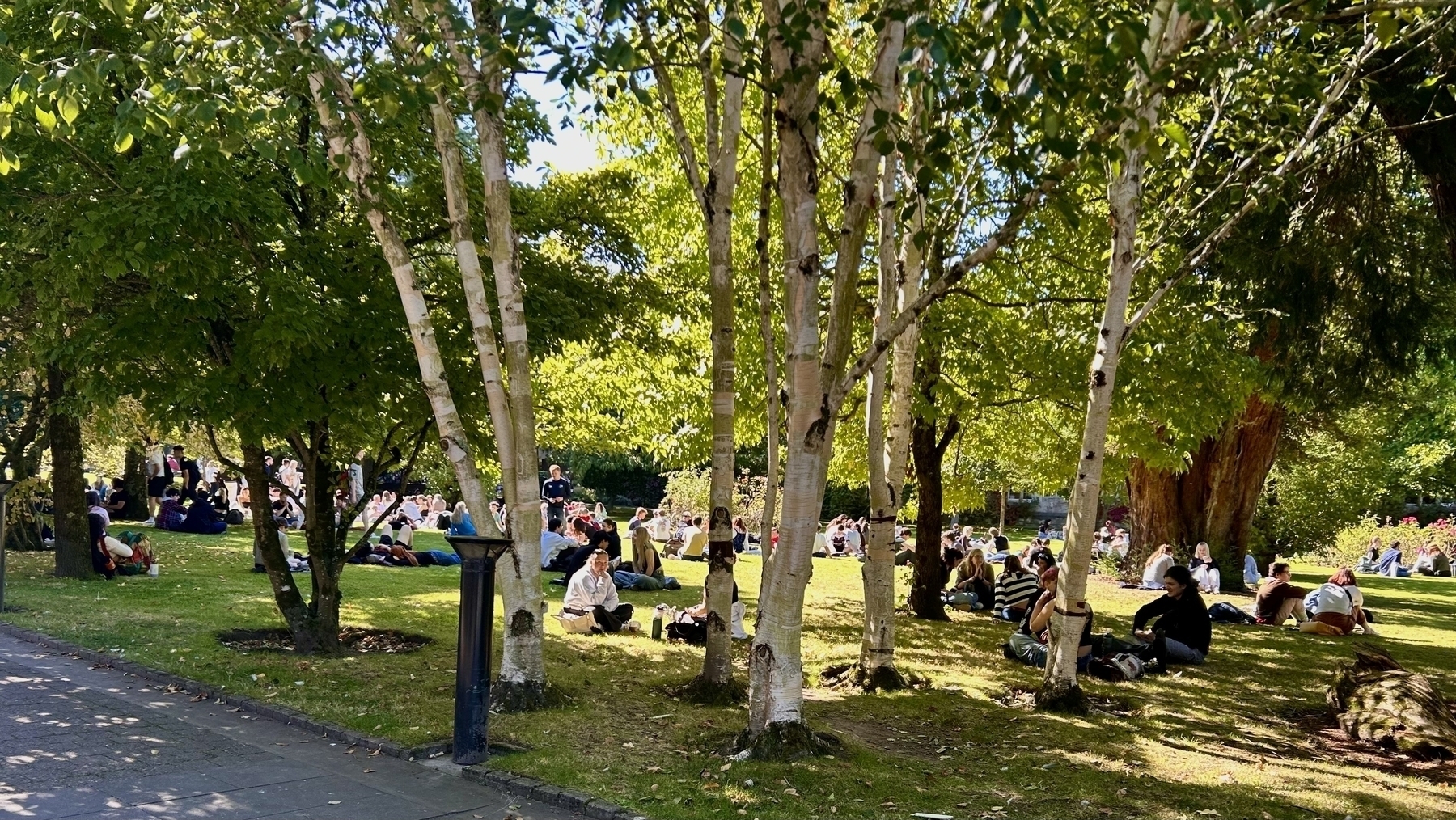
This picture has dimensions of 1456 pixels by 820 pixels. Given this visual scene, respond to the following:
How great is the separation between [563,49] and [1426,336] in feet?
36.3

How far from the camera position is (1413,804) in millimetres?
7023

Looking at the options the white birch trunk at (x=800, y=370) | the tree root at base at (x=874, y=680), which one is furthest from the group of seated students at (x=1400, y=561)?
the white birch trunk at (x=800, y=370)

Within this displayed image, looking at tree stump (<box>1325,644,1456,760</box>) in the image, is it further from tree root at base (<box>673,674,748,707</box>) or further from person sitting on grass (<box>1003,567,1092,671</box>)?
tree root at base (<box>673,674,748,707</box>)

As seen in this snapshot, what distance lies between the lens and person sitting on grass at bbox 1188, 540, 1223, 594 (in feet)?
72.8

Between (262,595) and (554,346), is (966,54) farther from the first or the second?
(262,595)

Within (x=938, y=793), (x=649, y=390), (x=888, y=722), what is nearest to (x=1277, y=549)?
(x=649, y=390)

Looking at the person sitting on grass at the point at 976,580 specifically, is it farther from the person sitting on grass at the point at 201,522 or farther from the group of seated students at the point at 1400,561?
the group of seated students at the point at 1400,561

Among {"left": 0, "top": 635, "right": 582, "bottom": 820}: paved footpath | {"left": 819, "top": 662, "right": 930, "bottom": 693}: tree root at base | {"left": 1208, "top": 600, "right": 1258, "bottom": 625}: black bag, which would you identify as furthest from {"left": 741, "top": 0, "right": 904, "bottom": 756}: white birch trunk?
{"left": 1208, "top": 600, "right": 1258, "bottom": 625}: black bag

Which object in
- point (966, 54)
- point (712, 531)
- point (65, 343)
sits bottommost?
point (712, 531)

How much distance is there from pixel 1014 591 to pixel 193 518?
17.7 metres

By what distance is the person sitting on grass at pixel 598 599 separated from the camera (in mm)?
13086

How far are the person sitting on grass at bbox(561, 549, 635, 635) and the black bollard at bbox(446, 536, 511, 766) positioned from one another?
579cm

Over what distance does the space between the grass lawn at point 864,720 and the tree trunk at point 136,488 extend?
11687 mm

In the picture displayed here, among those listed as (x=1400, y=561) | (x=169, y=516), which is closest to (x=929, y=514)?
(x=169, y=516)
